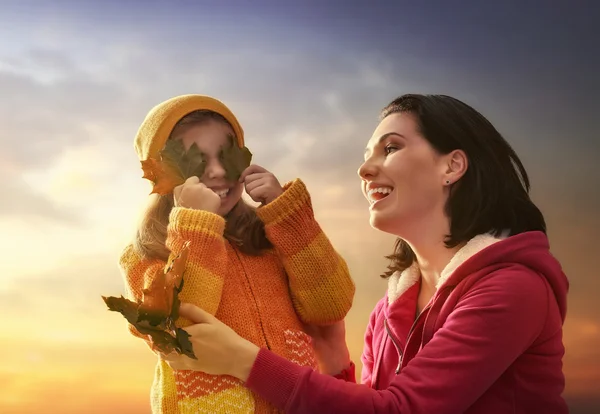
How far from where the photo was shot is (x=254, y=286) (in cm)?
175

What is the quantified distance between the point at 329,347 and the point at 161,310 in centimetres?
59

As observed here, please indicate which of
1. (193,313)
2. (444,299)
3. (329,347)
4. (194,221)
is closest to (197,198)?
(194,221)

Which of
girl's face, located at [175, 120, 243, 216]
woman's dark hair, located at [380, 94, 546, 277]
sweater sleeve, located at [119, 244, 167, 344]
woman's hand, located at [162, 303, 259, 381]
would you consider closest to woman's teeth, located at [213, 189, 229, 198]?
girl's face, located at [175, 120, 243, 216]

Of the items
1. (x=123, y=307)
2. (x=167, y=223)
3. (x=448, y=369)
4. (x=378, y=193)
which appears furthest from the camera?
(x=378, y=193)

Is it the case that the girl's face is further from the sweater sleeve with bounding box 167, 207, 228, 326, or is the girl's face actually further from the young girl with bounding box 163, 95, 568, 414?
the young girl with bounding box 163, 95, 568, 414

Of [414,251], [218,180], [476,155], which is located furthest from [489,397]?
[218,180]

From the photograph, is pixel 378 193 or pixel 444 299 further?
pixel 378 193

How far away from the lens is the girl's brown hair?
5.76ft

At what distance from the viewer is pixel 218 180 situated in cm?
177

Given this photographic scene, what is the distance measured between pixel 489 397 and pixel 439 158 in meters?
0.64

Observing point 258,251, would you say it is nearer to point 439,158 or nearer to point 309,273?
point 309,273

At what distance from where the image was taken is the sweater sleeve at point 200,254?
1.60 metres

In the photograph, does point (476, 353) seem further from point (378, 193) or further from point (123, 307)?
point (123, 307)

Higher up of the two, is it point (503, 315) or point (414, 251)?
point (414, 251)
